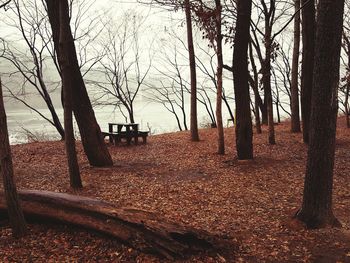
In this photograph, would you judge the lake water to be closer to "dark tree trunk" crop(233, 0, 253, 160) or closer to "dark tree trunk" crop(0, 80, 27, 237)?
"dark tree trunk" crop(233, 0, 253, 160)

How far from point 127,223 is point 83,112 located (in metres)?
4.69

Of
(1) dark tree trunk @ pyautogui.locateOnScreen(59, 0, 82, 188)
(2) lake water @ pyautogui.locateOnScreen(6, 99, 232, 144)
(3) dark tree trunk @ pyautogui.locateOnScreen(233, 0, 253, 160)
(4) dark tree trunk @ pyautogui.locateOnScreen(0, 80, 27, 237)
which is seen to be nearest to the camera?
(4) dark tree trunk @ pyautogui.locateOnScreen(0, 80, 27, 237)

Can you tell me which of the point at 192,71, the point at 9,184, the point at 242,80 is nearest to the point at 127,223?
the point at 9,184

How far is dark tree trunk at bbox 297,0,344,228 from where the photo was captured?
14.0ft

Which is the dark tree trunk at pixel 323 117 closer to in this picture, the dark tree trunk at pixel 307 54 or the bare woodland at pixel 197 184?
the bare woodland at pixel 197 184

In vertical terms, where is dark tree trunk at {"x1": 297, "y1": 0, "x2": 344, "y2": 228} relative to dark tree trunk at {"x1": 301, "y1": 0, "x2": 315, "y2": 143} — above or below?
below

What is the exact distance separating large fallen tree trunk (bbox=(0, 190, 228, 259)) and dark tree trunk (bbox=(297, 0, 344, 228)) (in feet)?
4.88

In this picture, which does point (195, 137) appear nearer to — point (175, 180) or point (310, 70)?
point (310, 70)

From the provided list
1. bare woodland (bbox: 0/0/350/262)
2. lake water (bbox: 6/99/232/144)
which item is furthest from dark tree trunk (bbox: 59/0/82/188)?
Answer: lake water (bbox: 6/99/232/144)

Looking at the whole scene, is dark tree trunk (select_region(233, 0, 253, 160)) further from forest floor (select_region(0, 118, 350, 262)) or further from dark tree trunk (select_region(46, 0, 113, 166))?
dark tree trunk (select_region(46, 0, 113, 166))

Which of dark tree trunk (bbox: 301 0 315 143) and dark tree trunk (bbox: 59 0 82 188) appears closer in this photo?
dark tree trunk (bbox: 59 0 82 188)

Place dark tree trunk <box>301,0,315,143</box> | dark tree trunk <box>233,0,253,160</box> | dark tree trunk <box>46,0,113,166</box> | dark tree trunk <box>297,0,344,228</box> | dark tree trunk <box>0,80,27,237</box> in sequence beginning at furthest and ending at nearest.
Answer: dark tree trunk <box>301,0,315,143</box> < dark tree trunk <box>233,0,253,160</box> < dark tree trunk <box>46,0,113,166</box> < dark tree trunk <box>297,0,344,228</box> < dark tree trunk <box>0,80,27,237</box>

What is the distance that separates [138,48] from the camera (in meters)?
20.6

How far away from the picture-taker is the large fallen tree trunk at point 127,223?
12.9ft
